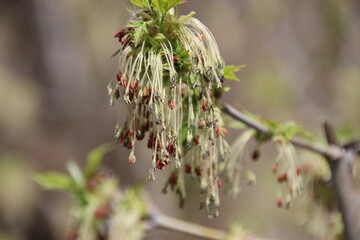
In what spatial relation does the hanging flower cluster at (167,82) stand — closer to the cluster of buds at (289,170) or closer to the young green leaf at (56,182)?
the cluster of buds at (289,170)

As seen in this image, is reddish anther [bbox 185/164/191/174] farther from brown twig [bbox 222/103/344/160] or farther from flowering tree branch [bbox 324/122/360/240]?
flowering tree branch [bbox 324/122/360/240]

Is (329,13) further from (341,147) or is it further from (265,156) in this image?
(341,147)

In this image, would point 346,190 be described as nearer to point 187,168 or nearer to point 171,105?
point 187,168

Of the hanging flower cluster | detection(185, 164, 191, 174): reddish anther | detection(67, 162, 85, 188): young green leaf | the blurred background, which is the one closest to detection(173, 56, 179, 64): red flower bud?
the hanging flower cluster

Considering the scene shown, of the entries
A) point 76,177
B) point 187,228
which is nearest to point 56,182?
point 76,177

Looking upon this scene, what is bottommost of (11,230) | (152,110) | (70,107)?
(11,230)

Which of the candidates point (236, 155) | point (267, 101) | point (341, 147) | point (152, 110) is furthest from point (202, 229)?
point (267, 101)

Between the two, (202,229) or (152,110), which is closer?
(152,110)
